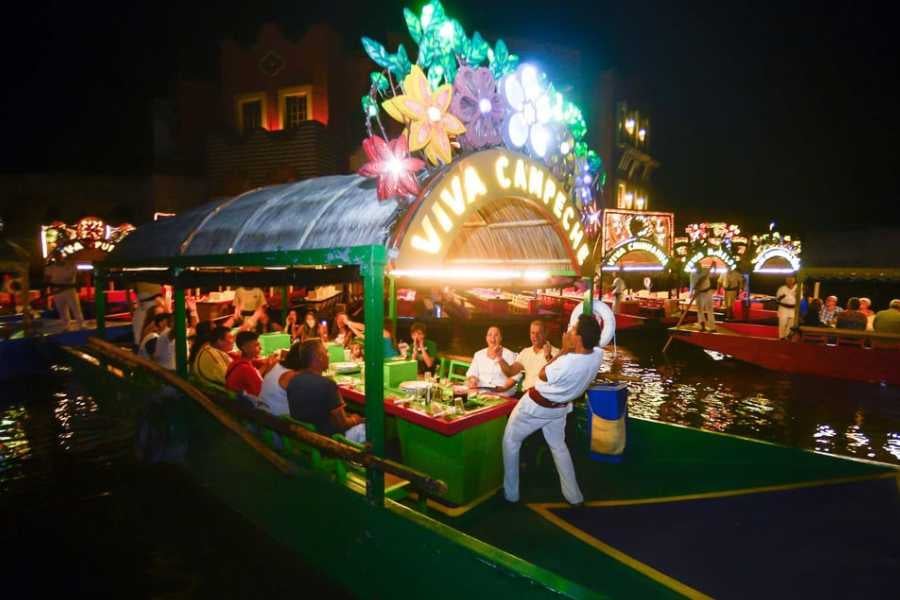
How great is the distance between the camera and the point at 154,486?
269 inches

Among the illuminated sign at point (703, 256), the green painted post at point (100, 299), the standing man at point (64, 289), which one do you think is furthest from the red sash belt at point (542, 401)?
the illuminated sign at point (703, 256)

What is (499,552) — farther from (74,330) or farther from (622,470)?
(74,330)

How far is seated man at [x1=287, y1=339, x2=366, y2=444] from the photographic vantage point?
5566 millimetres

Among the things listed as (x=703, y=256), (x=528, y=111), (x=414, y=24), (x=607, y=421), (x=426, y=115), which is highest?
(x=414, y=24)

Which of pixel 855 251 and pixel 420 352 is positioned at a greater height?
pixel 855 251

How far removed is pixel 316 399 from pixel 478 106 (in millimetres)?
3423

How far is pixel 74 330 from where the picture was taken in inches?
→ 593

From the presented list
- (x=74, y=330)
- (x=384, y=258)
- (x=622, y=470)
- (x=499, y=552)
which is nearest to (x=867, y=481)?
(x=622, y=470)

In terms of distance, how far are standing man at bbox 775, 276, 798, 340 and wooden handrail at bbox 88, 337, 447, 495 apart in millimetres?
15017

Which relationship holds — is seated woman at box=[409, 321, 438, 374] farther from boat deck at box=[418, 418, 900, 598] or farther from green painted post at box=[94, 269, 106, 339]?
green painted post at box=[94, 269, 106, 339]

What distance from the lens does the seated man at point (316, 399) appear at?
5566 millimetres

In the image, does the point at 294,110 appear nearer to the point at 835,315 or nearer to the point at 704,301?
the point at 704,301

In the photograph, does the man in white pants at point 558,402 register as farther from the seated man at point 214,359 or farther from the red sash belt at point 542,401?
the seated man at point 214,359

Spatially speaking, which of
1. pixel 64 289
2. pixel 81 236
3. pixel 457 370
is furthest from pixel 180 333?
pixel 81 236
